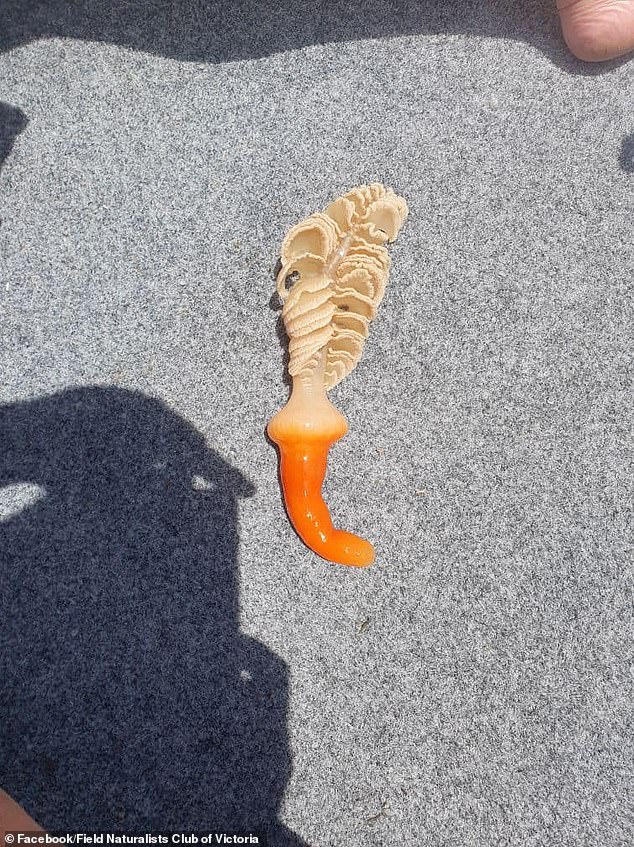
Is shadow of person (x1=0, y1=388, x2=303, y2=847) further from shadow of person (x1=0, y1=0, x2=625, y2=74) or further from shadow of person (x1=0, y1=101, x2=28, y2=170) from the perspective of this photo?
shadow of person (x1=0, y1=0, x2=625, y2=74)

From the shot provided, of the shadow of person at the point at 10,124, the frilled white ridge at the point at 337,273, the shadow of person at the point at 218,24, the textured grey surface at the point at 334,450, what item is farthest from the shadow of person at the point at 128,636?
the shadow of person at the point at 218,24

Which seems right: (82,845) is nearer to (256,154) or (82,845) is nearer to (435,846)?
(435,846)

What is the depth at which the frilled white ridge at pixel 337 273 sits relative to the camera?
85 centimetres

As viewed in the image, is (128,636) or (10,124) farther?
(10,124)

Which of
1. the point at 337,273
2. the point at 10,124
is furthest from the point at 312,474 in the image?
the point at 10,124

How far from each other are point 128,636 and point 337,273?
63 cm

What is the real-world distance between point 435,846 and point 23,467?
2.79 ft

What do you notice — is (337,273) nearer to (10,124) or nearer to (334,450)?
(334,450)

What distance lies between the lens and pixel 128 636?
0.90 metres

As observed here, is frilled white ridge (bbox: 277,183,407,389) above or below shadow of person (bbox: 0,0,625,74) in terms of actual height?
below

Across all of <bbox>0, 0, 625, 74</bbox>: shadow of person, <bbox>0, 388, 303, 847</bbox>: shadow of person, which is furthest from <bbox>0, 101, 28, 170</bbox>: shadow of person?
<bbox>0, 388, 303, 847</bbox>: shadow of person

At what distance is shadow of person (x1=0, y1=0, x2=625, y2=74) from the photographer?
1.03m

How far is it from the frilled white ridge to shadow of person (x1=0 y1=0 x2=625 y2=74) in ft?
1.23

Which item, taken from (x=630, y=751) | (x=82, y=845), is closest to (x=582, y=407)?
(x=630, y=751)
